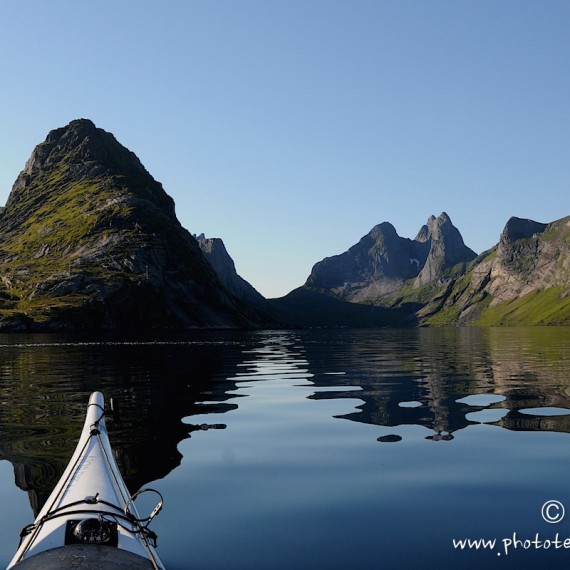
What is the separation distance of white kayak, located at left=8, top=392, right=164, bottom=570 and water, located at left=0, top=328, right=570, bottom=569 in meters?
1.55

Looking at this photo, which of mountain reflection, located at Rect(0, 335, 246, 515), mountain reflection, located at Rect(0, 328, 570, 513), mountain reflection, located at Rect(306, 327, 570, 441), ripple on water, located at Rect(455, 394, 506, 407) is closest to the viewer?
mountain reflection, located at Rect(0, 335, 246, 515)

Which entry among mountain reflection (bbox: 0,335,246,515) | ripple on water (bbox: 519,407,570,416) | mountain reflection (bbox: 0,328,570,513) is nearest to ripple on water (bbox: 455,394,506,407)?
mountain reflection (bbox: 0,328,570,513)

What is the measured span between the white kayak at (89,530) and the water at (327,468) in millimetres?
1552

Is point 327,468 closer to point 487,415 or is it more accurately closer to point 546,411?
point 487,415

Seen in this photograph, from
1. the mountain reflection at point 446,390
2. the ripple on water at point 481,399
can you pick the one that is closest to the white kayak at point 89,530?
the mountain reflection at point 446,390

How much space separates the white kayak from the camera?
8773 millimetres

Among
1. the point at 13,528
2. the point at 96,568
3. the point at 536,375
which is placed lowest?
the point at 536,375

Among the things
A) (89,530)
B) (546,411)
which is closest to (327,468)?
(89,530)

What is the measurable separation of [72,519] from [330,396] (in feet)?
89.0

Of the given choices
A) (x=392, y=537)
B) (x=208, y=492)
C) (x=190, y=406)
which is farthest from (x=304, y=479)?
(x=190, y=406)

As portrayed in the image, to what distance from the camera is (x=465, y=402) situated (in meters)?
32.8

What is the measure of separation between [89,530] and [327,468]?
10.2 m

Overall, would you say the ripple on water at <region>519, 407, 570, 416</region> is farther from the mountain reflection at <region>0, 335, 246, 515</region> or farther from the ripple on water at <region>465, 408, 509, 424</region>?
the mountain reflection at <region>0, 335, 246, 515</region>

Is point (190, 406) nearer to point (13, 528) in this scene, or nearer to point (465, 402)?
point (465, 402)
